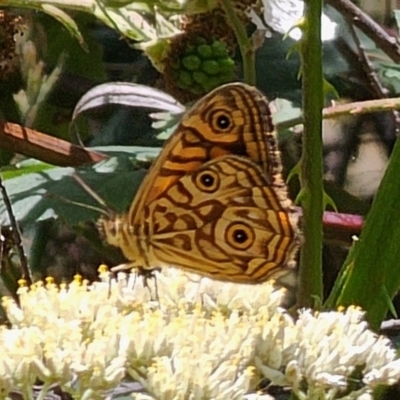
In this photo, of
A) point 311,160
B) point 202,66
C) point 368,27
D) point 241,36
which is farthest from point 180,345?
point 368,27

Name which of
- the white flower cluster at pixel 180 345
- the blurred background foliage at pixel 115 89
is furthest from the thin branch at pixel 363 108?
the white flower cluster at pixel 180 345

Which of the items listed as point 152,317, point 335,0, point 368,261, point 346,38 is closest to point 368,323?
point 368,261

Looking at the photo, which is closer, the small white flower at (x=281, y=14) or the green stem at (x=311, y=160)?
the green stem at (x=311, y=160)

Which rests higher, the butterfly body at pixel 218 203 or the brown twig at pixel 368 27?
the brown twig at pixel 368 27

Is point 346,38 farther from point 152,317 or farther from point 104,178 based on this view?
point 152,317

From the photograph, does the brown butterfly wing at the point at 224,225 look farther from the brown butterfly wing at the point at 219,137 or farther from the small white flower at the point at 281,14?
the small white flower at the point at 281,14

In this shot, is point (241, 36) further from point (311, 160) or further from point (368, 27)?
point (368, 27)
